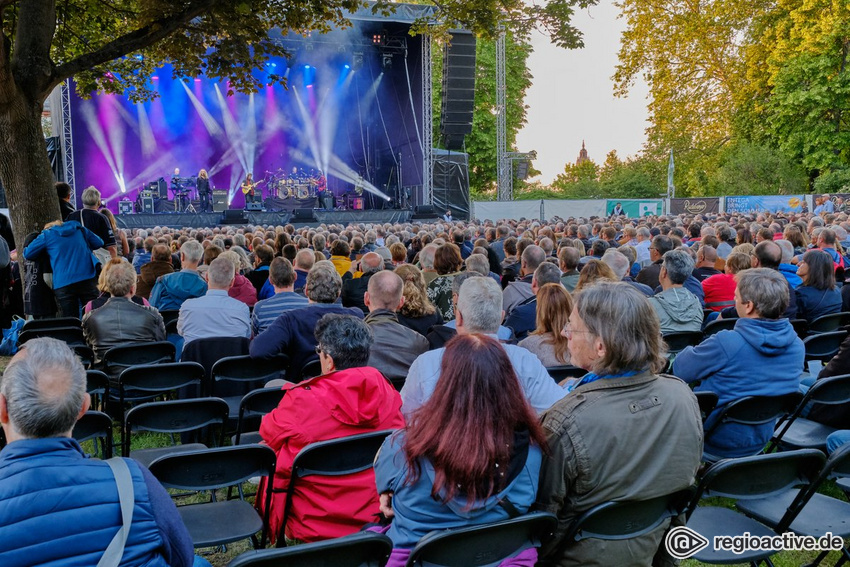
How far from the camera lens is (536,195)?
4009cm

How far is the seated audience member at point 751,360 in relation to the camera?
3.31 meters

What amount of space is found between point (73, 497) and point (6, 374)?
0.42 meters

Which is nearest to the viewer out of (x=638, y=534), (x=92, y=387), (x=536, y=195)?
(x=638, y=534)

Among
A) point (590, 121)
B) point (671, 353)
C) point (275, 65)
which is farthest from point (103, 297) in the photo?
point (590, 121)

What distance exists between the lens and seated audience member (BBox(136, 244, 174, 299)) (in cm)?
688

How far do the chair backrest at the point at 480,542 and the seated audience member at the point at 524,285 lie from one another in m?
3.28

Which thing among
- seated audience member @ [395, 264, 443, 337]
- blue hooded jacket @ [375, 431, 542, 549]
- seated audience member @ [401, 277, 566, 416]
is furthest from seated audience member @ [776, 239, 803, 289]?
blue hooded jacket @ [375, 431, 542, 549]

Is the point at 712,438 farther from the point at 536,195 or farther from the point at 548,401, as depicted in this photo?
the point at 536,195

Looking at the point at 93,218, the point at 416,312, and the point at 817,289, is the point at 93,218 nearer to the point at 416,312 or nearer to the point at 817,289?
the point at 416,312

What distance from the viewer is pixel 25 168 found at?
6.93m

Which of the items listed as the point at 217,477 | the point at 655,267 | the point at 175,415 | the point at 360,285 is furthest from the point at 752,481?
the point at 655,267

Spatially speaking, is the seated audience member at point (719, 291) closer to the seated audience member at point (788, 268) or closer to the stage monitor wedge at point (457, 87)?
the seated audience member at point (788, 268)

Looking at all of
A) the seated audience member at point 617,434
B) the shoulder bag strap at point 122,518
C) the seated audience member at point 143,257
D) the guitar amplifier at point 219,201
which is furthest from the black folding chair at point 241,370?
the guitar amplifier at point 219,201

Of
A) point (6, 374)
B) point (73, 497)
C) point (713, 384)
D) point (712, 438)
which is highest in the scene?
point (6, 374)
